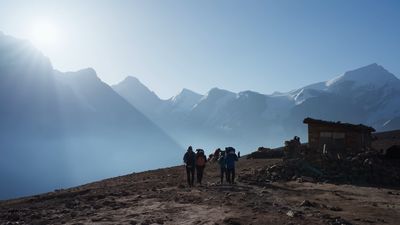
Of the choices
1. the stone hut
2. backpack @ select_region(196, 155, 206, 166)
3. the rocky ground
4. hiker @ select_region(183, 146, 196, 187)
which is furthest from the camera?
the stone hut

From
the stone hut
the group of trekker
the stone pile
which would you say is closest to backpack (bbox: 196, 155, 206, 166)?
the group of trekker

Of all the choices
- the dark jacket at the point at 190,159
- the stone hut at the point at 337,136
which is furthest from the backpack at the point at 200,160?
the stone hut at the point at 337,136

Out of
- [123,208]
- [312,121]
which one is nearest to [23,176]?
[312,121]

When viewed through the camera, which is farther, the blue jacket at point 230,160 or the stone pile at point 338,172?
the stone pile at point 338,172

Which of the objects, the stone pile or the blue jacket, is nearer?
the blue jacket

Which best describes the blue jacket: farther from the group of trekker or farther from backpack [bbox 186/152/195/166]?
backpack [bbox 186/152/195/166]

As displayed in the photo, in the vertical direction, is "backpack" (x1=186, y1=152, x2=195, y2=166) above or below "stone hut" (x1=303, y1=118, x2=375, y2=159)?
below

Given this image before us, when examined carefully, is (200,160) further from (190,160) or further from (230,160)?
(230,160)

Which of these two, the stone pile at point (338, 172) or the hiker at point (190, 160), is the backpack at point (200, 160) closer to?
the hiker at point (190, 160)

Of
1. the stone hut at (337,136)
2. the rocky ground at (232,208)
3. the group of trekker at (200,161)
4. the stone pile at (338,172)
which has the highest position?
the stone hut at (337,136)

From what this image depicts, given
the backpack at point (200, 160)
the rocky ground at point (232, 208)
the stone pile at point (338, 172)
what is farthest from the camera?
the stone pile at point (338, 172)

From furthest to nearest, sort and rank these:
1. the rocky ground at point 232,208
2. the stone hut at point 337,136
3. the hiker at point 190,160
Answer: the stone hut at point 337,136 < the hiker at point 190,160 < the rocky ground at point 232,208

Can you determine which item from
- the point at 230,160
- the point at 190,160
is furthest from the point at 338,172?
the point at 190,160

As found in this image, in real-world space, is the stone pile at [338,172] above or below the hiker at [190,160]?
below
